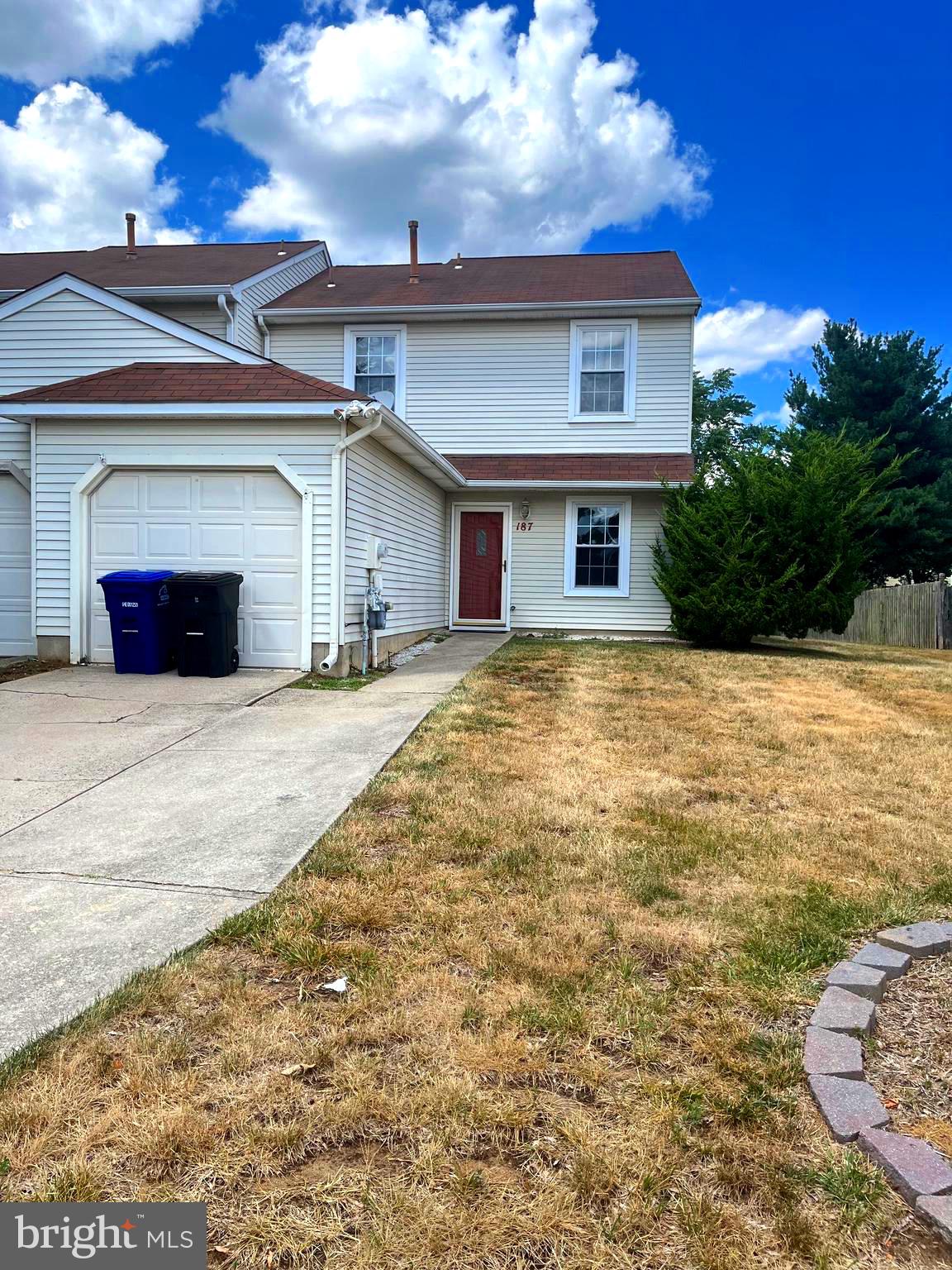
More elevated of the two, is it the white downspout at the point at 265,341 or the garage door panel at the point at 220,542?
the white downspout at the point at 265,341

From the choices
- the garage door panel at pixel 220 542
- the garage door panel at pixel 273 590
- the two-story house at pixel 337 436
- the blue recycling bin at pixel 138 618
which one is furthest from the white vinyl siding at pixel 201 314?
the blue recycling bin at pixel 138 618

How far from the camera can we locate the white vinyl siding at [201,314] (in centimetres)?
1338

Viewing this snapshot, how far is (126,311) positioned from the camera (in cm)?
961

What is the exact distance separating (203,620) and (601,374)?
9012 millimetres

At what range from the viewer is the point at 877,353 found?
2322 centimetres

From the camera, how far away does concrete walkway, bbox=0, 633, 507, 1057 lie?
260 centimetres

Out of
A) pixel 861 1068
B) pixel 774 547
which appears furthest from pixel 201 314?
pixel 861 1068

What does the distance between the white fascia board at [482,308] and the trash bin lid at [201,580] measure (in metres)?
7.94

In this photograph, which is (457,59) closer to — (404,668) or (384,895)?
(404,668)

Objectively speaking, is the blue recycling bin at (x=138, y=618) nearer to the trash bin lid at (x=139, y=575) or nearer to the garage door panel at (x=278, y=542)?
the trash bin lid at (x=139, y=575)

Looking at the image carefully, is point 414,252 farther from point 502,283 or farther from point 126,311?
point 126,311

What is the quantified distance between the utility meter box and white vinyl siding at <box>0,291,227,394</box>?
3118 millimetres

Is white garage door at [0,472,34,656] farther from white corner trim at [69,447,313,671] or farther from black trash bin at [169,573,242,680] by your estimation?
black trash bin at [169,573,242,680]

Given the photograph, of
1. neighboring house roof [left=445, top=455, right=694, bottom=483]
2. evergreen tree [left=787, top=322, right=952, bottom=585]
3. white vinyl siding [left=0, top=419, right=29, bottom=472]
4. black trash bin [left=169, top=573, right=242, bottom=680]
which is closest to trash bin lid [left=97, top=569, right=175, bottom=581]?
black trash bin [left=169, top=573, right=242, bottom=680]
